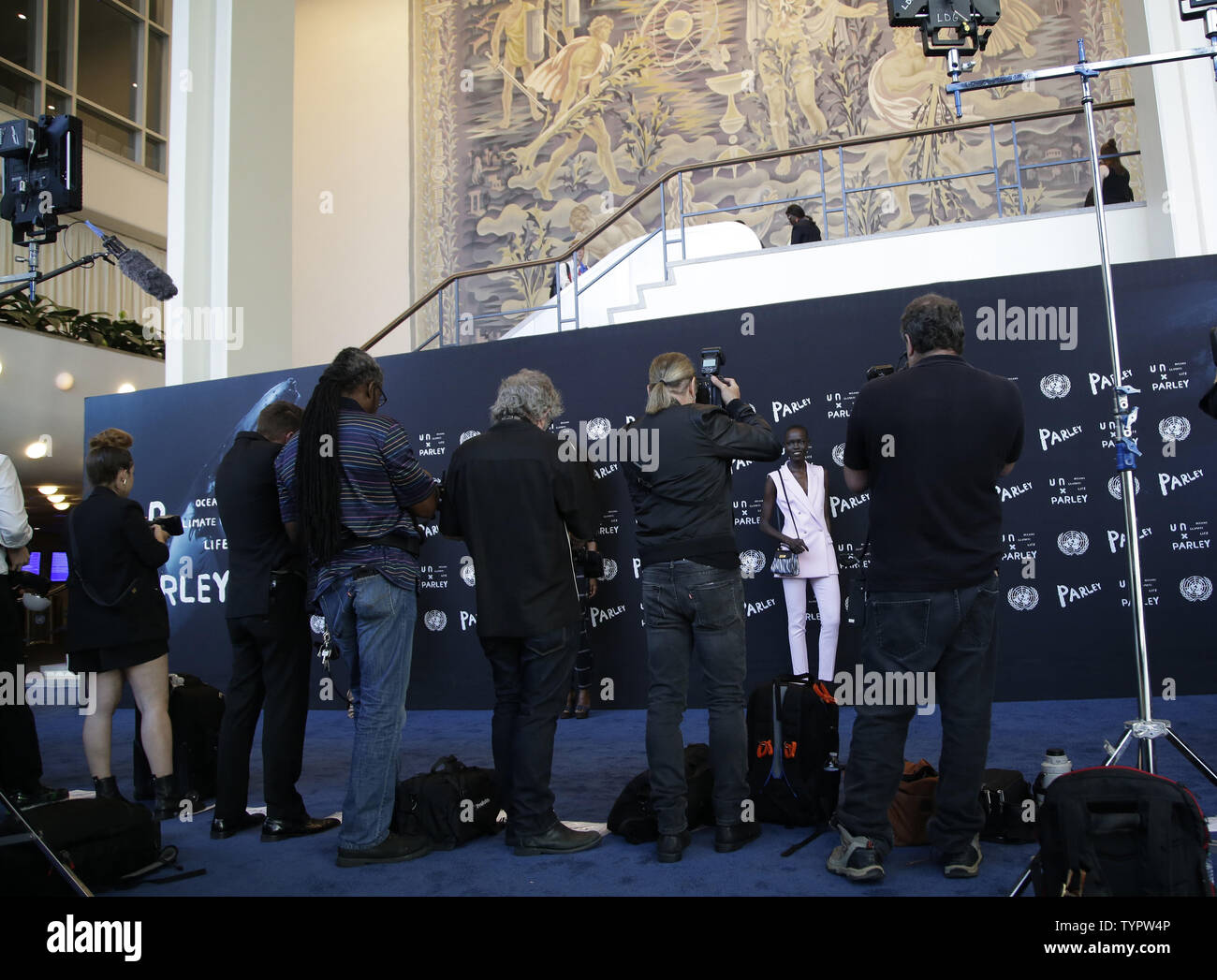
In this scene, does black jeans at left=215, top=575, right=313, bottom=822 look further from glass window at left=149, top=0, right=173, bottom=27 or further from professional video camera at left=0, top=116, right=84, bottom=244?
glass window at left=149, top=0, right=173, bottom=27

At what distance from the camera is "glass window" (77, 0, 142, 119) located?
12773 mm

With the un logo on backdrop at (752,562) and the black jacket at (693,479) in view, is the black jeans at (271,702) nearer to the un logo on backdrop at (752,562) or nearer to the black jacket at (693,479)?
the black jacket at (693,479)

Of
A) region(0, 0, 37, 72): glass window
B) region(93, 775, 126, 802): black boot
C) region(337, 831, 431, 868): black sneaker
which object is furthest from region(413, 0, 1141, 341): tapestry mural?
region(337, 831, 431, 868): black sneaker

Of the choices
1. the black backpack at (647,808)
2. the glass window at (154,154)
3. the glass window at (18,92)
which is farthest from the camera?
the glass window at (154,154)

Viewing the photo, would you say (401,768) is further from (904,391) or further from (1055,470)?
(1055,470)

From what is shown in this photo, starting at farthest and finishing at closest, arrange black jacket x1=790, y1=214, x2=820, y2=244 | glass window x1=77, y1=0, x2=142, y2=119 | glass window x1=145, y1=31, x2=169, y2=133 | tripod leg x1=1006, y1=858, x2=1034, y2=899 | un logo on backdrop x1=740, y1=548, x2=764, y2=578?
glass window x1=145, y1=31, x2=169, y2=133
glass window x1=77, y1=0, x2=142, y2=119
black jacket x1=790, y1=214, x2=820, y2=244
un logo on backdrop x1=740, y1=548, x2=764, y2=578
tripod leg x1=1006, y1=858, x2=1034, y2=899

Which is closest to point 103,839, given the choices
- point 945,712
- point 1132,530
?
point 945,712

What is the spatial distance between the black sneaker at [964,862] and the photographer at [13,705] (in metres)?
3.67

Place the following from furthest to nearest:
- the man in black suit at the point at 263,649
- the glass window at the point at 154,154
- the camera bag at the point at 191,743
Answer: the glass window at the point at 154,154 < the camera bag at the point at 191,743 < the man in black suit at the point at 263,649

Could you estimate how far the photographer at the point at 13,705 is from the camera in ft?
13.1

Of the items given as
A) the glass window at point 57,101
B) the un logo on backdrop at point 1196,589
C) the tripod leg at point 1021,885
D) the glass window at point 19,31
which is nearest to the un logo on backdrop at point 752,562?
the un logo on backdrop at point 1196,589

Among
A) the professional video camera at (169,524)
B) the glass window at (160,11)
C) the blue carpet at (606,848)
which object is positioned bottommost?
the blue carpet at (606,848)

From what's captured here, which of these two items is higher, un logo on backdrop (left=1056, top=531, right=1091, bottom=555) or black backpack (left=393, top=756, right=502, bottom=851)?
un logo on backdrop (left=1056, top=531, right=1091, bottom=555)

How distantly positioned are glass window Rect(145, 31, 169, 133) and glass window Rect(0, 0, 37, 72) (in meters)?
1.76
